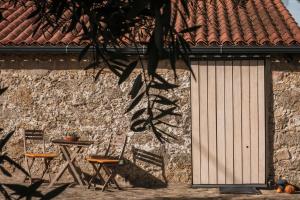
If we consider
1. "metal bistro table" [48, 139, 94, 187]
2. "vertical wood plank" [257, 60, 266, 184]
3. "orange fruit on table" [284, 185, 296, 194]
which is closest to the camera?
"orange fruit on table" [284, 185, 296, 194]

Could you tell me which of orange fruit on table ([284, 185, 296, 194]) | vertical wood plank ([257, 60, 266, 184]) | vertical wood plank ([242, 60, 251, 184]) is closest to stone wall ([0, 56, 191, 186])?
vertical wood plank ([242, 60, 251, 184])

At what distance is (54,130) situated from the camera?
11.0m

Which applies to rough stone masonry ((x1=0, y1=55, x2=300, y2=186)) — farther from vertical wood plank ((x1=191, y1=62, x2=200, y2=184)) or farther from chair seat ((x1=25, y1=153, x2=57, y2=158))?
chair seat ((x1=25, y1=153, x2=57, y2=158))

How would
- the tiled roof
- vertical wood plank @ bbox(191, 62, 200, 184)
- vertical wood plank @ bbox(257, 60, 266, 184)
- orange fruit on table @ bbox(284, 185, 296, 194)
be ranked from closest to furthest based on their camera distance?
1. orange fruit on table @ bbox(284, 185, 296, 194)
2. the tiled roof
3. vertical wood plank @ bbox(257, 60, 266, 184)
4. vertical wood plank @ bbox(191, 62, 200, 184)

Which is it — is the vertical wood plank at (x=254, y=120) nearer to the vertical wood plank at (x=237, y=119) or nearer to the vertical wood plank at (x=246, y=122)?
the vertical wood plank at (x=246, y=122)

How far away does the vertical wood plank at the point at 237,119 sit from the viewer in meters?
10.6

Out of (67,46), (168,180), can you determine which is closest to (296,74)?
(168,180)

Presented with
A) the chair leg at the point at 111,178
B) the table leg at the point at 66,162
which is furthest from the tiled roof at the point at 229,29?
the chair leg at the point at 111,178

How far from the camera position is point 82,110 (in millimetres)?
10898

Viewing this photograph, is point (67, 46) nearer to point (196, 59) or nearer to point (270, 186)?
point (196, 59)

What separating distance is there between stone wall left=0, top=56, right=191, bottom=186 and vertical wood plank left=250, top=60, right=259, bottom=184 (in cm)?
99

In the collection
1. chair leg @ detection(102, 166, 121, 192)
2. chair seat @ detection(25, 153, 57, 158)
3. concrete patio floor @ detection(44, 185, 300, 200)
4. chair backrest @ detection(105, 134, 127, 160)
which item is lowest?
concrete patio floor @ detection(44, 185, 300, 200)

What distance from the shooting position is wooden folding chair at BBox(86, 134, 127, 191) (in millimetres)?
10016

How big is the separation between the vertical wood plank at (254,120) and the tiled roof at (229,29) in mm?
501
